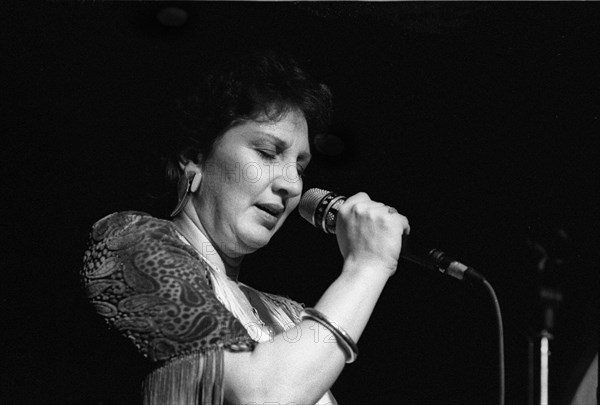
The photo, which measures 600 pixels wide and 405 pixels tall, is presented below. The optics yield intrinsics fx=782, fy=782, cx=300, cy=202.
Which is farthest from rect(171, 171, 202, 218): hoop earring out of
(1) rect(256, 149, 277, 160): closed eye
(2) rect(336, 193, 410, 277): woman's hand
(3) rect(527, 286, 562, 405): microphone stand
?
(3) rect(527, 286, 562, 405): microphone stand

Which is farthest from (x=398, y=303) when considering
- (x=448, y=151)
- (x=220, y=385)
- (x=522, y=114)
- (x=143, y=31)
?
(x=143, y=31)

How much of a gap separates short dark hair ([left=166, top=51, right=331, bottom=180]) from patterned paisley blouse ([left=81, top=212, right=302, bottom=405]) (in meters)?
0.26

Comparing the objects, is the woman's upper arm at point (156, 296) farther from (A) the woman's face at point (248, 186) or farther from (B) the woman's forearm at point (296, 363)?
(A) the woman's face at point (248, 186)

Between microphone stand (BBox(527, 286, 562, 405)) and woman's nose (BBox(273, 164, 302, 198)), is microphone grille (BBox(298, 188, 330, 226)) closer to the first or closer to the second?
woman's nose (BBox(273, 164, 302, 198))

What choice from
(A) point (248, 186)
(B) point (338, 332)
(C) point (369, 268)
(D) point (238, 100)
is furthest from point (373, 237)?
(D) point (238, 100)

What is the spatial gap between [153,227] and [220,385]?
0.80 feet

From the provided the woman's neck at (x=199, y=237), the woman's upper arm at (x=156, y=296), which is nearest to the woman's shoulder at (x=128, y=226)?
the woman's upper arm at (x=156, y=296)

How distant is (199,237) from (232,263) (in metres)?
0.08

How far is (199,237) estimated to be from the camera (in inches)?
49.7

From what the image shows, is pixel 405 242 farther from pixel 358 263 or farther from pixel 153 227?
pixel 153 227

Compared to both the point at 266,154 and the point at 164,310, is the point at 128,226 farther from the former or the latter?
the point at 266,154

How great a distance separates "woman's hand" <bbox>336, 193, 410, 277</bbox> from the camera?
43.0 inches

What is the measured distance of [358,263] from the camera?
1.10m

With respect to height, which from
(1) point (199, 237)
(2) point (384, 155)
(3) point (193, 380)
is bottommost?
(3) point (193, 380)
